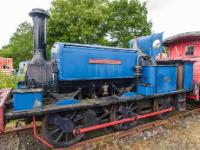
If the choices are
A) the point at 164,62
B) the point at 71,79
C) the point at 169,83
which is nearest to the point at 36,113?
the point at 71,79

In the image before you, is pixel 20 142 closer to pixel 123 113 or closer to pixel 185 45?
pixel 123 113

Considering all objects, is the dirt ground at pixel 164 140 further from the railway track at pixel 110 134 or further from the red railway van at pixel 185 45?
the red railway van at pixel 185 45

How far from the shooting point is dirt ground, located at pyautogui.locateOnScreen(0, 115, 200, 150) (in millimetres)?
4398

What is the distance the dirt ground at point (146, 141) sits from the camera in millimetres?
4398

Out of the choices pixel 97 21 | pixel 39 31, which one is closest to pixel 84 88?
pixel 39 31

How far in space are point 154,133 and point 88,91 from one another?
2373mm

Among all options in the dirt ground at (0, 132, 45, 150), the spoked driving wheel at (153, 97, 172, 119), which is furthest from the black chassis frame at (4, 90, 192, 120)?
the dirt ground at (0, 132, 45, 150)

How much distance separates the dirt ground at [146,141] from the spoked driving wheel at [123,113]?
425mm

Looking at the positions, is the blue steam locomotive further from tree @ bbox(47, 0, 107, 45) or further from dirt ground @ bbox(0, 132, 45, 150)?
tree @ bbox(47, 0, 107, 45)

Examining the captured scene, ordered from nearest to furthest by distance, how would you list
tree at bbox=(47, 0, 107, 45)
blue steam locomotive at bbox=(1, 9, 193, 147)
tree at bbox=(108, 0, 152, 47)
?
blue steam locomotive at bbox=(1, 9, 193, 147)
tree at bbox=(47, 0, 107, 45)
tree at bbox=(108, 0, 152, 47)

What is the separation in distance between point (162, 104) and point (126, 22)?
17.0 m

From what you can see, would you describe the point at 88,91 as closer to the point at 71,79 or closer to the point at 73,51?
the point at 71,79

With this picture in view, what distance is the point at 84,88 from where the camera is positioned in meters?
4.73

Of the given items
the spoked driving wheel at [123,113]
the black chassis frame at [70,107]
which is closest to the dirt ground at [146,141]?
the spoked driving wheel at [123,113]
